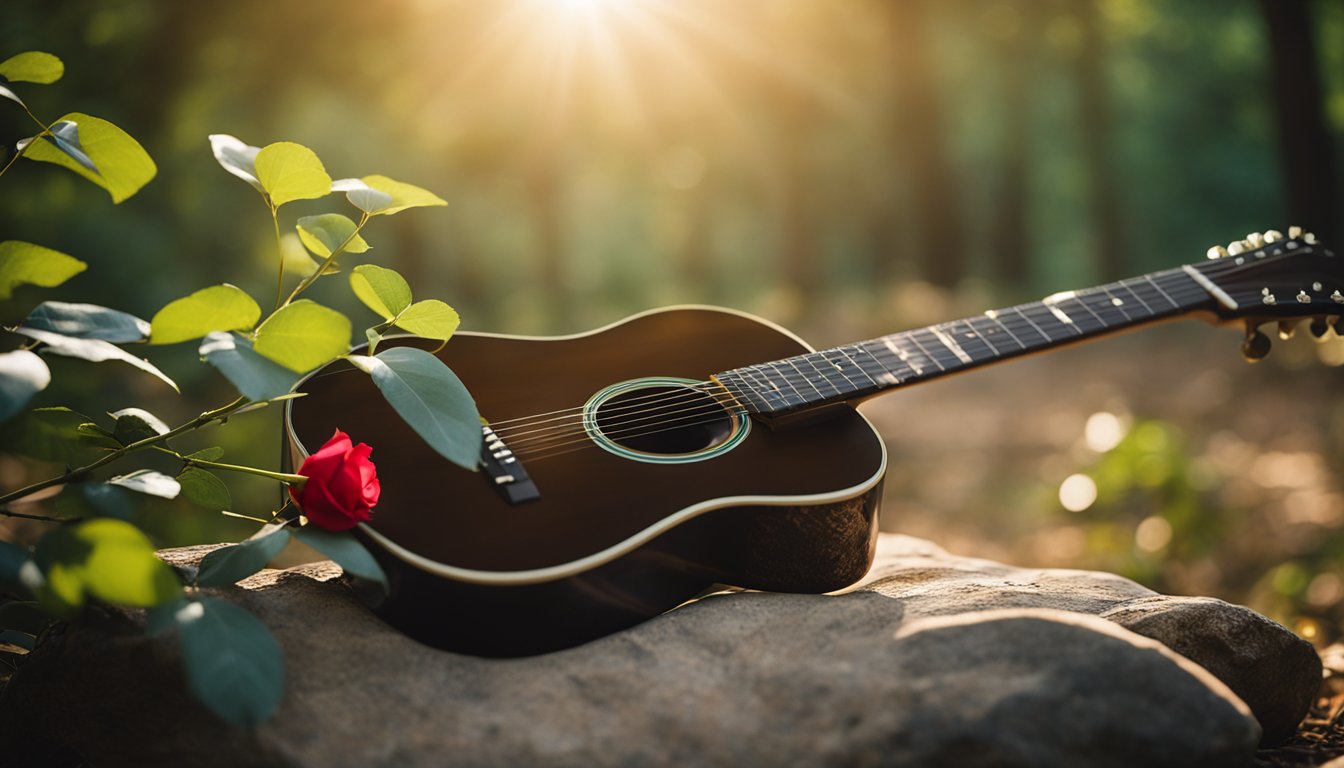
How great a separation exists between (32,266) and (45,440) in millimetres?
315

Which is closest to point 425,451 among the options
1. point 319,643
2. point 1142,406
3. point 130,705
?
point 319,643

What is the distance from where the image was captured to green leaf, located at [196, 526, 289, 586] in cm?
158

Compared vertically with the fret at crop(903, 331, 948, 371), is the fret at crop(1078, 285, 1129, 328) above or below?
above

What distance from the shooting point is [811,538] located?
6.39ft

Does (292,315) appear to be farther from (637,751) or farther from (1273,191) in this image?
(1273,191)

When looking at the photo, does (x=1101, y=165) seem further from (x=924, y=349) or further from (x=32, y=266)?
(x=32, y=266)

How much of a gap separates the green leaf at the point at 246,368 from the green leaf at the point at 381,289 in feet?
0.81

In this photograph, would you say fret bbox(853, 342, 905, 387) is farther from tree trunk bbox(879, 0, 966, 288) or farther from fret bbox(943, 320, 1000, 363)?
tree trunk bbox(879, 0, 966, 288)

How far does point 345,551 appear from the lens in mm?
1576

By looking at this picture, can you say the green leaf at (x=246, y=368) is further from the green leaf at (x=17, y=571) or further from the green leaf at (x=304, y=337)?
the green leaf at (x=17, y=571)

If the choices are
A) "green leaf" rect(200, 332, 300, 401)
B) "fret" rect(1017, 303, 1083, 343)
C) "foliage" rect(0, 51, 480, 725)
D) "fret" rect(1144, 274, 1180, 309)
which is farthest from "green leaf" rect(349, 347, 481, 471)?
"fret" rect(1144, 274, 1180, 309)

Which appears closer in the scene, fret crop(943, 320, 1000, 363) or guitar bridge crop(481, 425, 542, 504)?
guitar bridge crop(481, 425, 542, 504)

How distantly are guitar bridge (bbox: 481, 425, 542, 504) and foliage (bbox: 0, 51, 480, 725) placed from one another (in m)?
0.27

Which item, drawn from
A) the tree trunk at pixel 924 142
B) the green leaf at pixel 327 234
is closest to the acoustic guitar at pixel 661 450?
the green leaf at pixel 327 234
